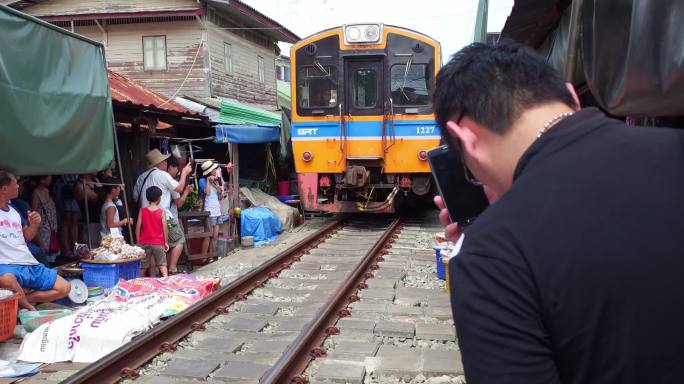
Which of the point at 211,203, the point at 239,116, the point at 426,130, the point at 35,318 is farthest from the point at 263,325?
the point at 239,116

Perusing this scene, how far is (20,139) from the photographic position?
536cm

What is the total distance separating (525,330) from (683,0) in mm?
1302

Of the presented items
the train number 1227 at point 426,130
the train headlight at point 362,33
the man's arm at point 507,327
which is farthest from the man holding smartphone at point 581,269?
the train headlight at point 362,33

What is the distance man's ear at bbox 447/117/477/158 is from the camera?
1200 mm

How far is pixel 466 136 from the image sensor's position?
1.21 metres

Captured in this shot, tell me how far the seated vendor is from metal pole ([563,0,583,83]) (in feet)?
15.8

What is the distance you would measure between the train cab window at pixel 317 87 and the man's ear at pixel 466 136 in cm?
960

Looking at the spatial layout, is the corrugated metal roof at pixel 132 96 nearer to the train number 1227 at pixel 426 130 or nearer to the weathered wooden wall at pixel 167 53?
the train number 1227 at pixel 426 130

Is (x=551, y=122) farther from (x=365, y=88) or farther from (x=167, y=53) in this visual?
(x=167, y=53)

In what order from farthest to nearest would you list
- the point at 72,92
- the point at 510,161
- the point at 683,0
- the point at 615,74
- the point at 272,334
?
the point at 72,92, the point at 272,334, the point at 615,74, the point at 683,0, the point at 510,161

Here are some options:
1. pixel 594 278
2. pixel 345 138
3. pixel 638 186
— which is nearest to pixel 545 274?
pixel 594 278

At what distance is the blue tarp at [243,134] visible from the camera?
10.9 metres

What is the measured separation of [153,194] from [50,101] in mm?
1684

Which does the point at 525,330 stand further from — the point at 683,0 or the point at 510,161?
the point at 683,0
